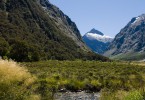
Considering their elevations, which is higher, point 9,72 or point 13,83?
Answer: point 9,72

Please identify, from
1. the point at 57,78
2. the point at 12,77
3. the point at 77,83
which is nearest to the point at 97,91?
the point at 77,83

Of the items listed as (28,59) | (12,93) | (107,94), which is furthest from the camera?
(28,59)

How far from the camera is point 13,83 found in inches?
990

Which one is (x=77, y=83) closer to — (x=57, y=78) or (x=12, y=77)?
(x=57, y=78)

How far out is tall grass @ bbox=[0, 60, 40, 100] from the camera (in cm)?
2078

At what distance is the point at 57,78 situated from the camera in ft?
161

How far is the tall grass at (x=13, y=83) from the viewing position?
20781mm

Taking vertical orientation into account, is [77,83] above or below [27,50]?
below

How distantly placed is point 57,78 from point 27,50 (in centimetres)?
8705

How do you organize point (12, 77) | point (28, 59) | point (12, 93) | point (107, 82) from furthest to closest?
point (28, 59), point (107, 82), point (12, 77), point (12, 93)

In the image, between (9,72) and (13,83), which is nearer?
(13,83)

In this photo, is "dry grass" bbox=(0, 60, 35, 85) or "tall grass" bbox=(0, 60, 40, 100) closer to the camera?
"tall grass" bbox=(0, 60, 40, 100)

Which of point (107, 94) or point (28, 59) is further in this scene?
point (28, 59)

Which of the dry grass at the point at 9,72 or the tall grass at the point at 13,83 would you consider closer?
the tall grass at the point at 13,83
